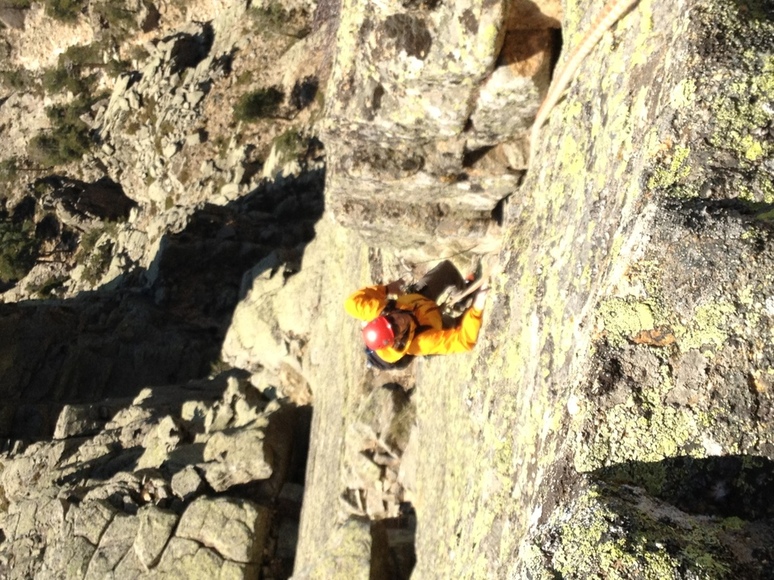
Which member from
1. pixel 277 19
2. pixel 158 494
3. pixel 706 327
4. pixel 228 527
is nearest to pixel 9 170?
pixel 277 19

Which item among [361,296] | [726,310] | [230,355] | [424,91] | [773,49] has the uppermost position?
[230,355]

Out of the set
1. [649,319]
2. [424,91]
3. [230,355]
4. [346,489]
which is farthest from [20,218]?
[649,319]

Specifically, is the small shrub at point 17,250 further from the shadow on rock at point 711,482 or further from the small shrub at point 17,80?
the shadow on rock at point 711,482

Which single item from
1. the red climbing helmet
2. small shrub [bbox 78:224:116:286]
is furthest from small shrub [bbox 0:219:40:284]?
the red climbing helmet

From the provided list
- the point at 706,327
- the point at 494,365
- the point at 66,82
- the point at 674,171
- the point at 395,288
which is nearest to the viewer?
the point at 706,327

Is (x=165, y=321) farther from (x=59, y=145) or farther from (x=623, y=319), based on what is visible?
(x=623, y=319)

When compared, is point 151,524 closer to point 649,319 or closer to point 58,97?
point 649,319

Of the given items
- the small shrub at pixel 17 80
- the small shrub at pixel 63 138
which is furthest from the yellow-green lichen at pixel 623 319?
the small shrub at pixel 17 80
